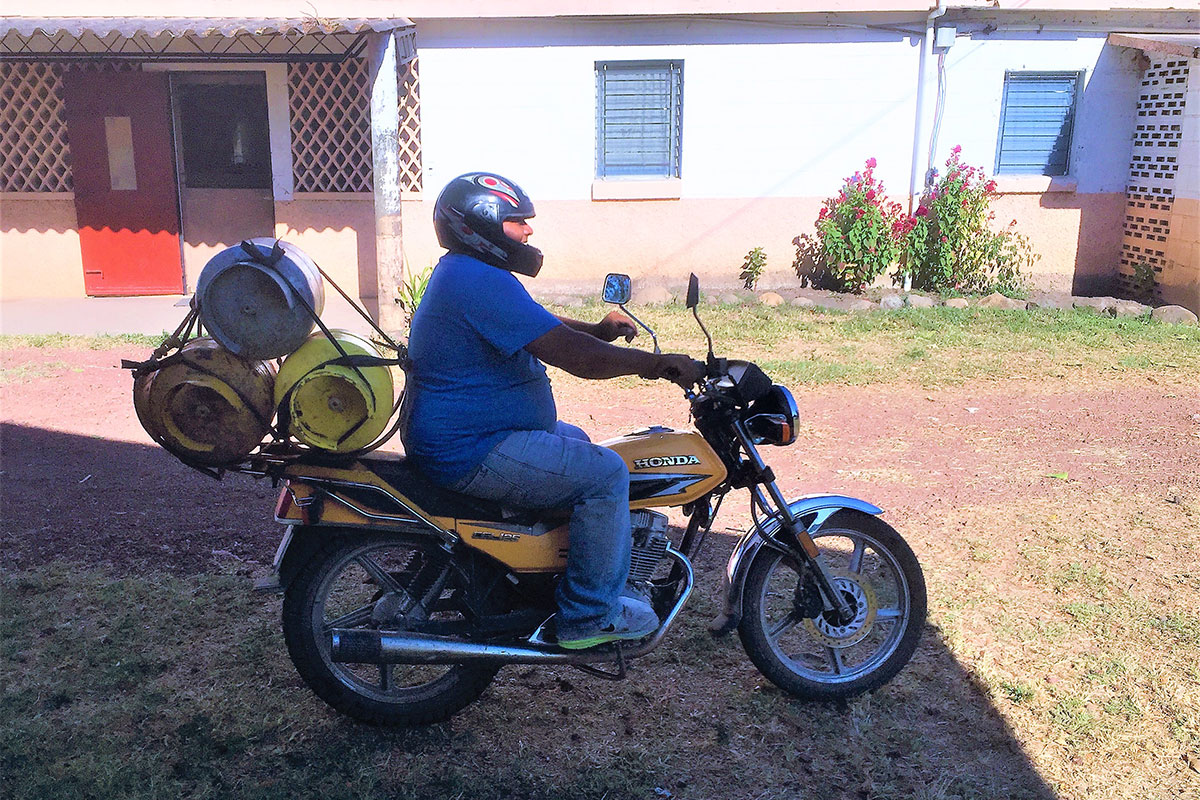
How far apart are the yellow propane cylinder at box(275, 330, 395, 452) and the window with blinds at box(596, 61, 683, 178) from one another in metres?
8.04

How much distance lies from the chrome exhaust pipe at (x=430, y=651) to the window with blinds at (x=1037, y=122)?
9.56 meters

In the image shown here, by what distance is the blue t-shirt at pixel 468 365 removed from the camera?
2.80 m

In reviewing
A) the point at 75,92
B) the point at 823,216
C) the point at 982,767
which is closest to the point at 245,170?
the point at 75,92

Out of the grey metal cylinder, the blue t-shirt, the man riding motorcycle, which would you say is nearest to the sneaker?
the man riding motorcycle

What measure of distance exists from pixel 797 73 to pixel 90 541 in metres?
8.28

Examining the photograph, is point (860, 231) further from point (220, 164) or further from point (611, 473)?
point (611, 473)

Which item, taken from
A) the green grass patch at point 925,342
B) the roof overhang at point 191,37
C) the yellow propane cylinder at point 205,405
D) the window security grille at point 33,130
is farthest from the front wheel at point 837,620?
the window security grille at point 33,130

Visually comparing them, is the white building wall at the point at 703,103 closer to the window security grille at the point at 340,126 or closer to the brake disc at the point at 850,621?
the window security grille at the point at 340,126

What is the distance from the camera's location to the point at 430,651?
300 cm

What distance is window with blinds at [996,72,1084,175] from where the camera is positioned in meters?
10.7

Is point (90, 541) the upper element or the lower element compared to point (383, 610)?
lower

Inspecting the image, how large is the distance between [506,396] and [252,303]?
80cm

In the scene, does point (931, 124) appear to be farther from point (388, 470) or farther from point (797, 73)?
point (388, 470)

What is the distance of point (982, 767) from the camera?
304 centimetres
